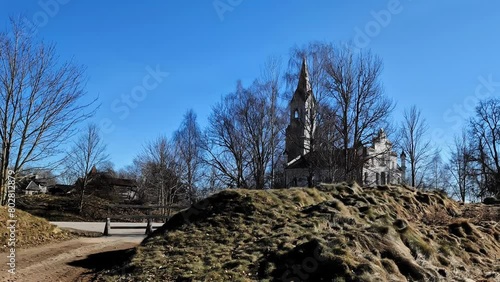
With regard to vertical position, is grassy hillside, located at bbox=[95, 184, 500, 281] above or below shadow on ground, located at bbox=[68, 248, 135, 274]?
above

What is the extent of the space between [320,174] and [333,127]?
4.07 m

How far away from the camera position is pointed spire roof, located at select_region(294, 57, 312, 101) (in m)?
A: 30.0

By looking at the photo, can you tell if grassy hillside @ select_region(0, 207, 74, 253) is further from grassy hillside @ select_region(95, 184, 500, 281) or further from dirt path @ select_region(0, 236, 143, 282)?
grassy hillside @ select_region(95, 184, 500, 281)

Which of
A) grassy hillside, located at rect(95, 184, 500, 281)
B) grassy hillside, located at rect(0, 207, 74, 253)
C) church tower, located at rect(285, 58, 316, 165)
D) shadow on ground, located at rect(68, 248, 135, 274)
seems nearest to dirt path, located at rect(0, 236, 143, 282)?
shadow on ground, located at rect(68, 248, 135, 274)

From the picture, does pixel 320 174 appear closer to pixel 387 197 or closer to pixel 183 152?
pixel 387 197

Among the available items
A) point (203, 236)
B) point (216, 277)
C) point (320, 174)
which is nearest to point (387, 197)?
point (203, 236)

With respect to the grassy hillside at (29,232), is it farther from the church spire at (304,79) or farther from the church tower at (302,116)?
the church spire at (304,79)

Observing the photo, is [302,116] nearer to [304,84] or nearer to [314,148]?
[304,84]

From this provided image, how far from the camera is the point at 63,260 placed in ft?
35.4

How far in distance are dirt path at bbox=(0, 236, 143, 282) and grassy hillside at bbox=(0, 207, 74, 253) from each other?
73cm

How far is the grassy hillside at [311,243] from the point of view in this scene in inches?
299

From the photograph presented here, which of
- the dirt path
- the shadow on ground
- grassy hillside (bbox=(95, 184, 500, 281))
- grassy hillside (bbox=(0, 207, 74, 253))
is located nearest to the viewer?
grassy hillside (bbox=(95, 184, 500, 281))

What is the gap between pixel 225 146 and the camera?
3694 cm

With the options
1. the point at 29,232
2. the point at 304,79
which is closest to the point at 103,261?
the point at 29,232
